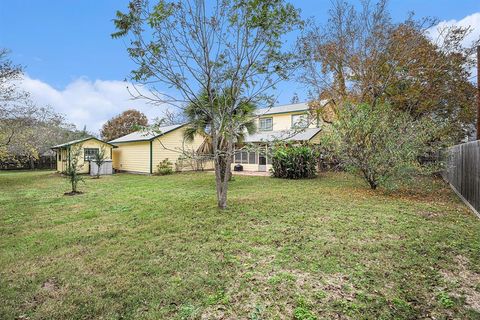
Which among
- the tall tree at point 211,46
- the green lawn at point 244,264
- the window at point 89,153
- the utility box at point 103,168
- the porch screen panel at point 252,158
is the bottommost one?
the green lawn at point 244,264

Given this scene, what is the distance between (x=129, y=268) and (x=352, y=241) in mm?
3346

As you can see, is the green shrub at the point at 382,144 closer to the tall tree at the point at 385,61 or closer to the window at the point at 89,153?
the tall tree at the point at 385,61

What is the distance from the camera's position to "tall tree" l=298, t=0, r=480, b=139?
47.8 feet

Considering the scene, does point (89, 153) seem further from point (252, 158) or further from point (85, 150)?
point (252, 158)

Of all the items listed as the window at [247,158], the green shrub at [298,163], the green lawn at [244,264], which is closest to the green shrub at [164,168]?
the window at [247,158]

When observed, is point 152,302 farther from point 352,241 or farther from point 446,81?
point 446,81

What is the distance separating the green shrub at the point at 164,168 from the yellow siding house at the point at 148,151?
36cm

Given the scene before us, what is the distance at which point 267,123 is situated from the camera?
23.0 metres

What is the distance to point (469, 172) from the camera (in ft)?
23.0

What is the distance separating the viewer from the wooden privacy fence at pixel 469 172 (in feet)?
20.3

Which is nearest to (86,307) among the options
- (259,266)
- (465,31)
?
(259,266)

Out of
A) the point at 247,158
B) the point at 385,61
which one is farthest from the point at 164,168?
the point at 385,61

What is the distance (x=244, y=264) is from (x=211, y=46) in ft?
16.7

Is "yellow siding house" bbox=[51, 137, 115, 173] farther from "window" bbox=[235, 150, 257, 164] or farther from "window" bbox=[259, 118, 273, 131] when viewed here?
"window" bbox=[259, 118, 273, 131]
